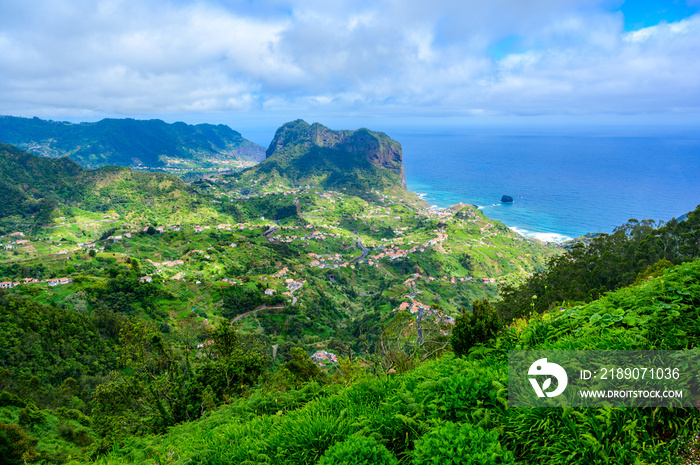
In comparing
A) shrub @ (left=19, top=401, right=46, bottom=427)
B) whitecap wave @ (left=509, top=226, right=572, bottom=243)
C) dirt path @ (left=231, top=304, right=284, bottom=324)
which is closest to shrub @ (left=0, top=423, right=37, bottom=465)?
shrub @ (left=19, top=401, right=46, bottom=427)

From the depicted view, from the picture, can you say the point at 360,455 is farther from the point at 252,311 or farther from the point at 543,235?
the point at 543,235

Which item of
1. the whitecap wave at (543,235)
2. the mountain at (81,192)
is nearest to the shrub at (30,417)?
the mountain at (81,192)

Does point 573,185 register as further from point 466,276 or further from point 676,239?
point 676,239

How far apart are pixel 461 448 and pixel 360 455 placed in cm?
100

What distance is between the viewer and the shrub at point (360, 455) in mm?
3070

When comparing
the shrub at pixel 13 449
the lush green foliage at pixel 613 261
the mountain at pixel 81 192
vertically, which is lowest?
the shrub at pixel 13 449

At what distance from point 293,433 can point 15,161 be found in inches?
7366

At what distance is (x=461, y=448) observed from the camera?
2842 mm

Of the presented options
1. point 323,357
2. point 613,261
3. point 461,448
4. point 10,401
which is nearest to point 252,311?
point 323,357

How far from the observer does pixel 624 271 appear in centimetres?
2569

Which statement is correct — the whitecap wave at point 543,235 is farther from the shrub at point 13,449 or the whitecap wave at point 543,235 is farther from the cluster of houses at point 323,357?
the shrub at point 13,449

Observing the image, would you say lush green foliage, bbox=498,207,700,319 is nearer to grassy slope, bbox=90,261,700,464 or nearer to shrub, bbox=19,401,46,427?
grassy slope, bbox=90,261,700,464

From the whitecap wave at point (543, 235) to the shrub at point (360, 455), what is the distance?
112036 millimetres

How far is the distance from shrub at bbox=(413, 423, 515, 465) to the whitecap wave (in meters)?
112
